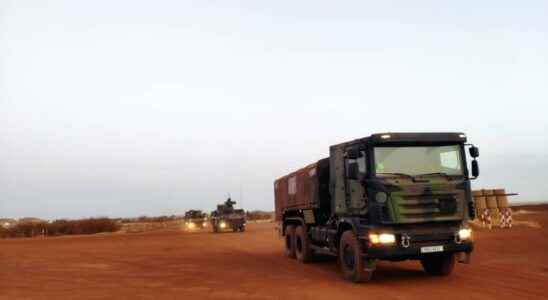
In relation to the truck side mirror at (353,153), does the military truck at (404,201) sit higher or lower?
lower

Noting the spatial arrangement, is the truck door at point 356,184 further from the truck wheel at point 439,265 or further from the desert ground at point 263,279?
the truck wheel at point 439,265

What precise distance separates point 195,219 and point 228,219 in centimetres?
1521

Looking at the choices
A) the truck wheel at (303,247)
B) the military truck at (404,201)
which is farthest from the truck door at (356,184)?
the truck wheel at (303,247)

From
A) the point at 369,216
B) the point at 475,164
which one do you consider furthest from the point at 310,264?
the point at 475,164

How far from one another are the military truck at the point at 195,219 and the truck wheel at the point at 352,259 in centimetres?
4402

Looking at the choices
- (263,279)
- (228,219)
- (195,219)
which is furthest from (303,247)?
(195,219)

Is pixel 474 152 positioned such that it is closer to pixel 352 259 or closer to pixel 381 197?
pixel 381 197

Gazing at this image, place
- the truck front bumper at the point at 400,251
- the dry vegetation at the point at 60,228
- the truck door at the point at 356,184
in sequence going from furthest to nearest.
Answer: the dry vegetation at the point at 60,228
the truck door at the point at 356,184
the truck front bumper at the point at 400,251

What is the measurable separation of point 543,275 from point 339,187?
5.10 m

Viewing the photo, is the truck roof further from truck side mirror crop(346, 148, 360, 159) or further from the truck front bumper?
the truck front bumper

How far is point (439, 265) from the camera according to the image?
1273cm

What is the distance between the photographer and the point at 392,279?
40.5 ft

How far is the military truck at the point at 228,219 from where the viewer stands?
41531 mm

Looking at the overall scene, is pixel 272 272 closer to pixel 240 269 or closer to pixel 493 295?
pixel 240 269
